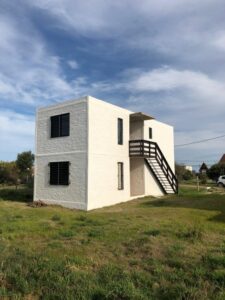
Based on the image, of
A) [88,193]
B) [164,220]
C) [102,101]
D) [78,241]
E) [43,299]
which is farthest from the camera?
[102,101]

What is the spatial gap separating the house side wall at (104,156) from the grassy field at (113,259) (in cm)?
537

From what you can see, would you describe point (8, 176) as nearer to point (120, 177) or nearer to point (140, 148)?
point (120, 177)

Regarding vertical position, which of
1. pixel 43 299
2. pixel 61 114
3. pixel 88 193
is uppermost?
pixel 61 114

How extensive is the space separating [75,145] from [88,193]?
293cm

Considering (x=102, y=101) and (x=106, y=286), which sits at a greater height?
(x=102, y=101)

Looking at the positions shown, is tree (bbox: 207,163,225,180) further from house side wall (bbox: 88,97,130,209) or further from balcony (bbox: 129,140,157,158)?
house side wall (bbox: 88,97,130,209)

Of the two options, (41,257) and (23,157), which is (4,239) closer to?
(41,257)

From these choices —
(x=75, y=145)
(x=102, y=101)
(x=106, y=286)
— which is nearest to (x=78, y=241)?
(x=106, y=286)

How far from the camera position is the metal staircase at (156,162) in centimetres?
2097

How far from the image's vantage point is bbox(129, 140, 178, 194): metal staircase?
21.0 m

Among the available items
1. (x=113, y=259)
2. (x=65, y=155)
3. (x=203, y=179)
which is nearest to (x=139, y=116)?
(x=65, y=155)

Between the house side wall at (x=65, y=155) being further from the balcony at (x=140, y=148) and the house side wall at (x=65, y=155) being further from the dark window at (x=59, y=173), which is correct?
the balcony at (x=140, y=148)

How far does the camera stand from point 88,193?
675 inches

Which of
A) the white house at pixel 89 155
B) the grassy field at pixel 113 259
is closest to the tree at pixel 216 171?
the white house at pixel 89 155
